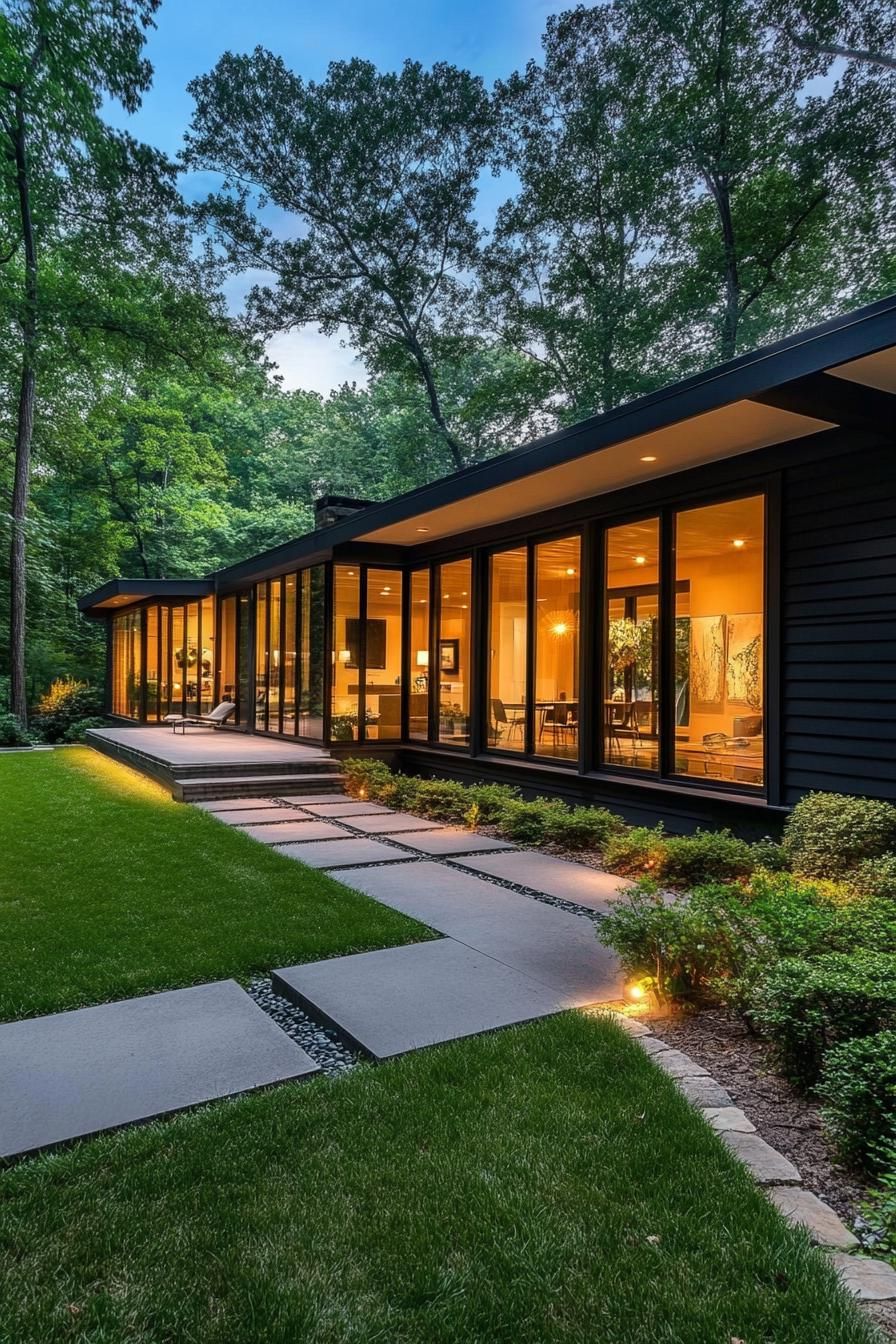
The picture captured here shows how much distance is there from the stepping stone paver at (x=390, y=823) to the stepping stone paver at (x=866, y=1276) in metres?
5.35

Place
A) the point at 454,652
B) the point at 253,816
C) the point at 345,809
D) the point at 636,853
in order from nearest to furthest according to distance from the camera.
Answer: the point at 636,853 < the point at 253,816 < the point at 345,809 < the point at 454,652

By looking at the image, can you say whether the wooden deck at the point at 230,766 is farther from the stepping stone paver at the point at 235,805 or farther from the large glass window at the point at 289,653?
the large glass window at the point at 289,653

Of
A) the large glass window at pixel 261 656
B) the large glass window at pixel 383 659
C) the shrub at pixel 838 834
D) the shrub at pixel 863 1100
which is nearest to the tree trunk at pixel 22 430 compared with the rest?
the large glass window at pixel 261 656

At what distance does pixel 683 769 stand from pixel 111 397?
1887 cm

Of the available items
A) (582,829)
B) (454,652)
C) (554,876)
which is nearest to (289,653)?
(454,652)

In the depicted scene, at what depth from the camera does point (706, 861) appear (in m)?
5.12

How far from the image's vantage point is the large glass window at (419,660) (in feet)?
34.5

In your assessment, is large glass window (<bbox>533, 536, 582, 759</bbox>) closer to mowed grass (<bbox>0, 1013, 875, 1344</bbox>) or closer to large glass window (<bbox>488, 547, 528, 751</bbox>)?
large glass window (<bbox>488, 547, 528, 751</bbox>)

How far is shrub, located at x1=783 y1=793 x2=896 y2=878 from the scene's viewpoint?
458 centimetres

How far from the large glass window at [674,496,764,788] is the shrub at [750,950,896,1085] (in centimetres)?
350

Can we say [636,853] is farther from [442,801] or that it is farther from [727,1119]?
[727,1119]

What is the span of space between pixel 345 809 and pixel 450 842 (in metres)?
2.06

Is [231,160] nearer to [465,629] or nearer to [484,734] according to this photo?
[465,629]

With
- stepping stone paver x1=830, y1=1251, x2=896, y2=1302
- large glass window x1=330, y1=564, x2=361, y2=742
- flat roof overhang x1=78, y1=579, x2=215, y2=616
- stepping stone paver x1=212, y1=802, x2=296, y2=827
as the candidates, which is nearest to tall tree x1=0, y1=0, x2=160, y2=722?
flat roof overhang x1=78, y1=579, x2=215, y2=616
